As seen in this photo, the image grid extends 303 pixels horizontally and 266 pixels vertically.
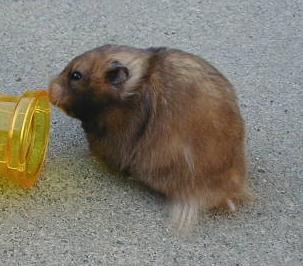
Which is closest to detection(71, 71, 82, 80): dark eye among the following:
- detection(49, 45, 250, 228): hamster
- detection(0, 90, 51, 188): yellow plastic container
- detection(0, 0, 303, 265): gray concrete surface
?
detection(49, 45, 250, 228): hamster

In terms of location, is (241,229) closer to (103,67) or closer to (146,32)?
(103,67)

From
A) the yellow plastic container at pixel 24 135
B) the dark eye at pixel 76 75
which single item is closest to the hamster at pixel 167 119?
the dark eye at pixel 76 75

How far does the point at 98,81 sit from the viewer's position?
2611 mm

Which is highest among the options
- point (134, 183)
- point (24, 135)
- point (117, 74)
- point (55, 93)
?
point (117, 74)

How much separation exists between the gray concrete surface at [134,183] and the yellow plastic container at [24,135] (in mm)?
68

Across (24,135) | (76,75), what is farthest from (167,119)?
(24,135)

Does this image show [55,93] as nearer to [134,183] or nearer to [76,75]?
[76,75]

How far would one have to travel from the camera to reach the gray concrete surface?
8.22 feet

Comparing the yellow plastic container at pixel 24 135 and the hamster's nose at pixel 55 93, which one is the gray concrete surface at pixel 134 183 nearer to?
the yellow plastic container at pixel 24 135

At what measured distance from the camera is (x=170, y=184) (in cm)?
261

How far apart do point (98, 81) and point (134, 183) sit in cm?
38

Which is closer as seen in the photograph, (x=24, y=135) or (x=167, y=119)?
(x=167, y=119)

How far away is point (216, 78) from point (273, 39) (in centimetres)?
108

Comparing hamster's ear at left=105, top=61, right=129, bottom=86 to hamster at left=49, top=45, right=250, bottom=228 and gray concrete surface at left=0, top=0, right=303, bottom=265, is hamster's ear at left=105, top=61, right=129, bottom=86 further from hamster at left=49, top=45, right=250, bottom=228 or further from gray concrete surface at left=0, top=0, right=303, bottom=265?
gray concrete surface at left=0, top=0, right=303, bottom=265
